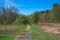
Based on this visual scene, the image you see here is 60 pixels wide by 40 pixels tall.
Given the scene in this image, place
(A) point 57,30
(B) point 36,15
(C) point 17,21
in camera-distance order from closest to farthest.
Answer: (A) point 57,30 < (C) point 17,21 < (B) point 36,15

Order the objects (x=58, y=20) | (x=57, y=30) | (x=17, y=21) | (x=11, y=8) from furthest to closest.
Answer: (x=17, y=21) < (x=11, y=8) < (x=58, y=20) < (x=57, y=30)

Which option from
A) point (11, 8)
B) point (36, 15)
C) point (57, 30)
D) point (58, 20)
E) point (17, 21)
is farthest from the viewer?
point (36, 15)

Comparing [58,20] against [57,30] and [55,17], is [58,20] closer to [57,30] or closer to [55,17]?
[55,17]

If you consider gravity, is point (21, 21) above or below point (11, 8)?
below

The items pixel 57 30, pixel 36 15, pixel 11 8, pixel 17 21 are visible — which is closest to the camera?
pixel 57 30

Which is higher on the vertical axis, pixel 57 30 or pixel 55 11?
pixel 55 11

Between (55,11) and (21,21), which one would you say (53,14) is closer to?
(55,11)

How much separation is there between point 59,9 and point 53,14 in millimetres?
2852

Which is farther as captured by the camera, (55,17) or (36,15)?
(36,15)

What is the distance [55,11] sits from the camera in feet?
222

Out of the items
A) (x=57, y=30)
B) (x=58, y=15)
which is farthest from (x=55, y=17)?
(x=57, y=30)

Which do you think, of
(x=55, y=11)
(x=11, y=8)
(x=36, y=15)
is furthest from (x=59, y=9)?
(x=36, y=15)

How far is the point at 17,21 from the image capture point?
10200cm

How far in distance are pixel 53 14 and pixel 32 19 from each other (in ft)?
186
